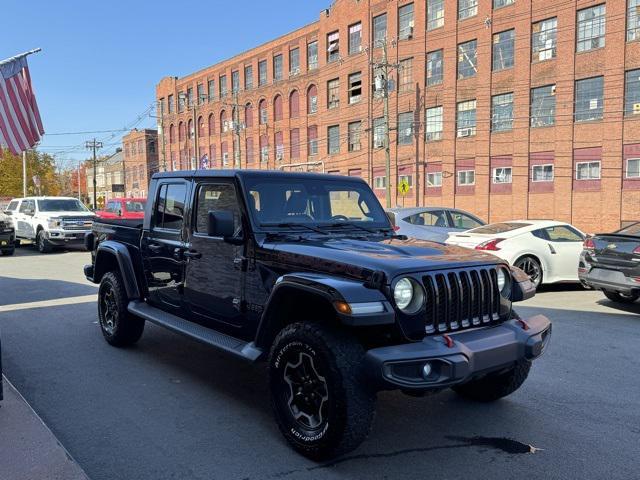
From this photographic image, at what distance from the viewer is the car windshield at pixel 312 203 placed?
4672mm

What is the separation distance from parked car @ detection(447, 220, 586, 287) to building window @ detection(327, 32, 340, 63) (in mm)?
34976

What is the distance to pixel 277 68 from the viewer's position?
50.1 metres

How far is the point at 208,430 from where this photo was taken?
164 inches

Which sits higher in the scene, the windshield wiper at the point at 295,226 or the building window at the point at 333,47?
the building window at the point at 333,47

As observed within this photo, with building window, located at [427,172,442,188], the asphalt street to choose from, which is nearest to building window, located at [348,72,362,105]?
building window, located at [427,172,442,188]

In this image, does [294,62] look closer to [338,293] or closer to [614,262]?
[614,262]

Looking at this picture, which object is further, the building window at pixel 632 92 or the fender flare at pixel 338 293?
the building window at pixel 632 92

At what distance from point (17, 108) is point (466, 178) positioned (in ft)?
97.1

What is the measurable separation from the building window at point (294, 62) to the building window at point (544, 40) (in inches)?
840

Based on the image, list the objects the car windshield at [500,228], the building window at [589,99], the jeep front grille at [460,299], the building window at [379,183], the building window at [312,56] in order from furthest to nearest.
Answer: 1. the building window at [312,56]
2. the building window at [379,183]
3. the building window at [589,99]
4. the car windshield at [500,228]
5. the jeep front grille at [460,299]

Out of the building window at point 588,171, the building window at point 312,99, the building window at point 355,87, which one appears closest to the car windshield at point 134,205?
the building window at point 588,171

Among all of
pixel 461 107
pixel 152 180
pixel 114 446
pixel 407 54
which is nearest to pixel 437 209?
pixel 152 180

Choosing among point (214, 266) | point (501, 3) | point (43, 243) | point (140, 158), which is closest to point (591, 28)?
point (501, 3)

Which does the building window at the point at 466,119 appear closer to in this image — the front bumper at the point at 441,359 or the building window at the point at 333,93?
the building window at the point at 333,93
